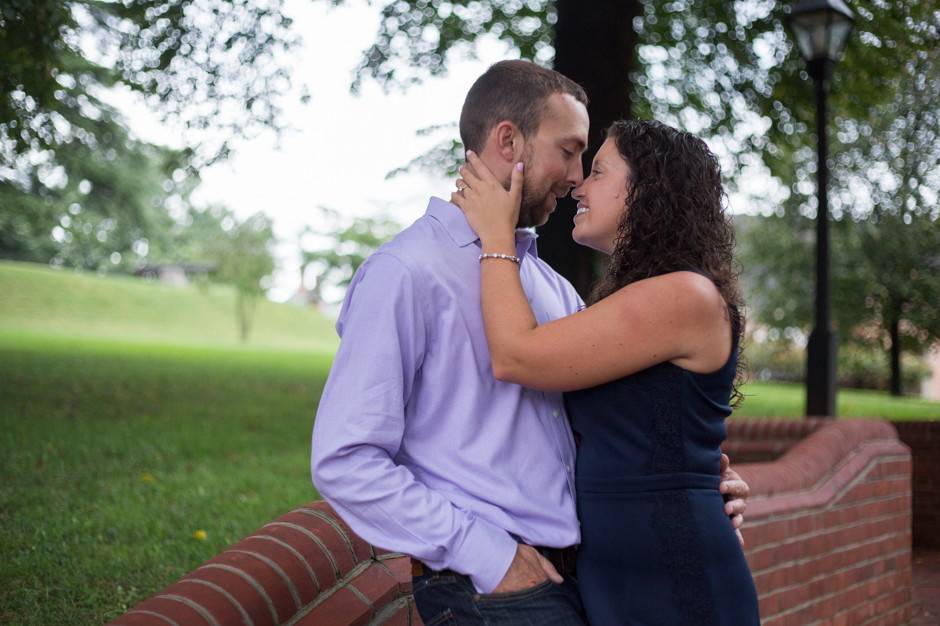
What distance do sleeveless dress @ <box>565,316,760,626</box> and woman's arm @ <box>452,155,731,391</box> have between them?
7cm

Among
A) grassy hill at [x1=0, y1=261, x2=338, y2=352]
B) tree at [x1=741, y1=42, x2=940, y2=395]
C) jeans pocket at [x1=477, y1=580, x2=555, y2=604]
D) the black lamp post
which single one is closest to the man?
jeans pocket at [x1=477, y1=580, x2=555, y2=604]

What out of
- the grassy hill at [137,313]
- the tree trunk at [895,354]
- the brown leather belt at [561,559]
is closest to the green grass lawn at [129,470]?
the brown leather belt at [561,559]

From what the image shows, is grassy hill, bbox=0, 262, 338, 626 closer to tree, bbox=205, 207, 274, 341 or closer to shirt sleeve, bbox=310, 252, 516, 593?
shirt sleeve, bbox=310, 252, 516, 593

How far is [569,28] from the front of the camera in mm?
7645

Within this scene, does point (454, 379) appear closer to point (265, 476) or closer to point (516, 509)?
point (516, 509)

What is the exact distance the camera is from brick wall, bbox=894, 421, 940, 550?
339 inches

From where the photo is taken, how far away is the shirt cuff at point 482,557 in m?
2.00

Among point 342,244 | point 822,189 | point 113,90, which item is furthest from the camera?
point 342,244

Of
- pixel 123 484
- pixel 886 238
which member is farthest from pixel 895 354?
pixel 123 484

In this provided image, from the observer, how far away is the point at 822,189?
9000mm

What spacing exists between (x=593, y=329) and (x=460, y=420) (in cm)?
36

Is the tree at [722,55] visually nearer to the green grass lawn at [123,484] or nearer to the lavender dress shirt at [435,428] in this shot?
the green grass lawn at [123,484]

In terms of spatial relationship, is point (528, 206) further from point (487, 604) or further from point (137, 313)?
point (137, 313)

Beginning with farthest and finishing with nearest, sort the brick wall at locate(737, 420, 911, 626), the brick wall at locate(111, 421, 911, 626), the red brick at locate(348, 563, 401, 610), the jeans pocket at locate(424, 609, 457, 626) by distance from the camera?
the brick wall at locate(737, 420, 911, 626), the red brick at locate(348, 563, 401, 610), the brick wall at locate(111, 421, 911, 626), the jeans pocket at locate(424, 609, 457, 626)
